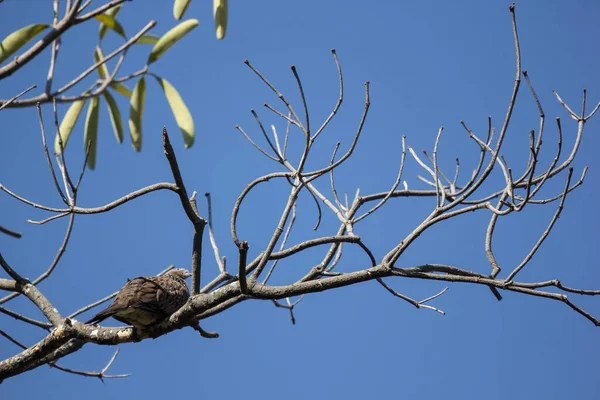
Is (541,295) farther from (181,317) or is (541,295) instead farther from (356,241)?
(181,317)

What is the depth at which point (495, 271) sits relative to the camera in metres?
3.53

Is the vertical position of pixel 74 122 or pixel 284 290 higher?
pixel 74 122

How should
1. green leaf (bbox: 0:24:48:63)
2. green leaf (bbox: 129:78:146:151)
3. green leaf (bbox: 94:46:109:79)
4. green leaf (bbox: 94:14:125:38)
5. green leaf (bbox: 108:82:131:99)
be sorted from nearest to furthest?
green leaf (bbox: 0:24:48:63) → green leaf (bbox: 94:14:125:38) → green leaf (bbox: 94:46:109:79) → green leaf (bbox: 129:78:146:151) → green leaf (bbox: 108:82:131:99)

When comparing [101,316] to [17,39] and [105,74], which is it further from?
[17,39]

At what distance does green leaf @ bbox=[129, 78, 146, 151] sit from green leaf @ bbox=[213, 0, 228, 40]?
627mm

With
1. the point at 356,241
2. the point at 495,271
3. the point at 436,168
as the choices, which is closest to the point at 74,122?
the point at 356,241

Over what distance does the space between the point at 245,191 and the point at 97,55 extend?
1.11m

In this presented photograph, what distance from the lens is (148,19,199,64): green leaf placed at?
11.4 feet

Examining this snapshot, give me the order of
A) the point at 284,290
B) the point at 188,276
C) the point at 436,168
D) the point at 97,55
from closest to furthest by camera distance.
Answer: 1. the point at 284,290
2. the point at 97,55
3. the point at 436,168
4. the point at 188,276

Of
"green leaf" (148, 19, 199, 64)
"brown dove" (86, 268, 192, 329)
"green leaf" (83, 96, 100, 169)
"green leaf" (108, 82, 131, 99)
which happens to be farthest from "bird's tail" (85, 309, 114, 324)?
"green leaf" (148, 19, 199, 64)

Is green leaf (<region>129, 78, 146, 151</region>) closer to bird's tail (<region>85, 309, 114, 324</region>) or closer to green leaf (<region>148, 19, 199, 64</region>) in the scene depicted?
green leaf (<region>148, 19, 199, 64</region>)

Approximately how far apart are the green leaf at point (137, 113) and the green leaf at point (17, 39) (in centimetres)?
69

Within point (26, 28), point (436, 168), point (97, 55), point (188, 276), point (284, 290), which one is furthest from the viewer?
point (188, 276)

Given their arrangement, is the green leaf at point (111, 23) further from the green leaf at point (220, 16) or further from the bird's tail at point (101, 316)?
the bird's tail at point (101, 316)
